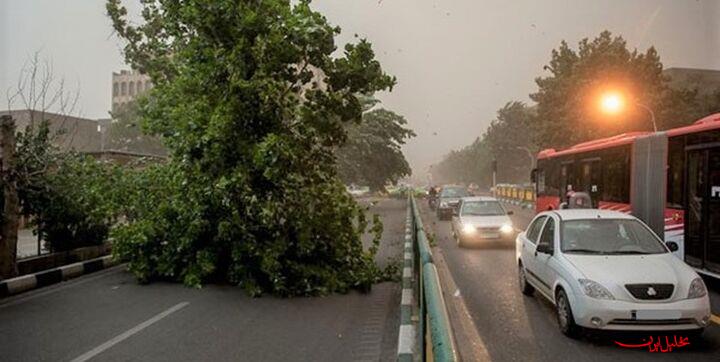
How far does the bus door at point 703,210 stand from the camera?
9305mm

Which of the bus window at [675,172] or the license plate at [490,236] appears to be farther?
the license plate at [490,236]

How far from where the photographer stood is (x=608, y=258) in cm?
688

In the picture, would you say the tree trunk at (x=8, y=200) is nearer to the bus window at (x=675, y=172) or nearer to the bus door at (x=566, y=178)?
the bus window at (x=675, y=172)

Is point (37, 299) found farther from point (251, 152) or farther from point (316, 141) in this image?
point (316, 141)

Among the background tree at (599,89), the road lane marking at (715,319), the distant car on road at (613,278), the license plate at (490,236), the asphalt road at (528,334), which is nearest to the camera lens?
the asphalt road at (528,334)

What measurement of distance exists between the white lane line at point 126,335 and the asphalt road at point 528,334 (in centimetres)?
403

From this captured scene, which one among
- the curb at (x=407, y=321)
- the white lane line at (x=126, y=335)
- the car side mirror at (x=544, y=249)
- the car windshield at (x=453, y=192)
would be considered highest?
the car windshield at (x=453, y=192)

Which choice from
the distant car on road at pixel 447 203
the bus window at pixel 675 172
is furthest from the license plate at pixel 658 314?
the distant car on road at pixel 447 203

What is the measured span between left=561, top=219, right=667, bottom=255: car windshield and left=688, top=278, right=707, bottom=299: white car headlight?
0.90 metres

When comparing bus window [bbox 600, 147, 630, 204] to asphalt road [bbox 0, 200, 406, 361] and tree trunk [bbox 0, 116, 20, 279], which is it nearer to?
asphalt road [bbox 0, 200, 406, 361]

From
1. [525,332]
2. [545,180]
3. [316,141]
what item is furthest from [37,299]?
[545,180]

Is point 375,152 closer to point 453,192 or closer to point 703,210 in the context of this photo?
point 453,192

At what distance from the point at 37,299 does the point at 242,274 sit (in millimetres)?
3251

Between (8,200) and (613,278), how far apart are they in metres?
9.63
